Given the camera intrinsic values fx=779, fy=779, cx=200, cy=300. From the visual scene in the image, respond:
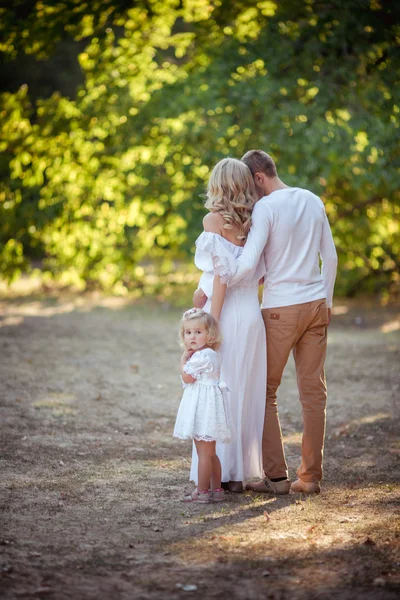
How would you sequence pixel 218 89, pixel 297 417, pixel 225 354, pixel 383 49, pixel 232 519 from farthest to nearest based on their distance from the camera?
pixel 218 89 < pixel 383 49 < pixel 297 417 < pixel 225 354 < pixel 232 519

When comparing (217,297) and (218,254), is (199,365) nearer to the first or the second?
(217,297)

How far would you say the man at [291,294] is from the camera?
4.47 metres

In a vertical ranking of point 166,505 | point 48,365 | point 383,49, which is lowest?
point 48,365

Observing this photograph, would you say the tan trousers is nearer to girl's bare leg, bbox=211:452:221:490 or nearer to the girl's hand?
girl's bare leg, bbox=211:452:221:490

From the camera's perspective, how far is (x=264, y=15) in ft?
35.3

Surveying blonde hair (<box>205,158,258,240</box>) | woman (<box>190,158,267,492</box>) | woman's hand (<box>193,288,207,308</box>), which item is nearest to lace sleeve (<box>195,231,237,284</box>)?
woman (<box>190,158,267,492</box>)

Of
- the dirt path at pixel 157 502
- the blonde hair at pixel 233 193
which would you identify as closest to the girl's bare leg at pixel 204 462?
the dirt path at pixel 157 502

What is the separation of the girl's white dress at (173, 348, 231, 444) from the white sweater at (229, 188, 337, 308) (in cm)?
50

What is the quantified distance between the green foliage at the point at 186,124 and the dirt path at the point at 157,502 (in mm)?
3459

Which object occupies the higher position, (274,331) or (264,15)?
(264,15)

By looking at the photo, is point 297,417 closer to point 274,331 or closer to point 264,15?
point 274,331

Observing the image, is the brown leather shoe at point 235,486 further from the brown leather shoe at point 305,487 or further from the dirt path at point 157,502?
the brown leather shoe at point 305,487

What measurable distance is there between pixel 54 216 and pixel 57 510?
8.45m

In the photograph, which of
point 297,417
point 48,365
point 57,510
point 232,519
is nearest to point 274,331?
point 232,519
